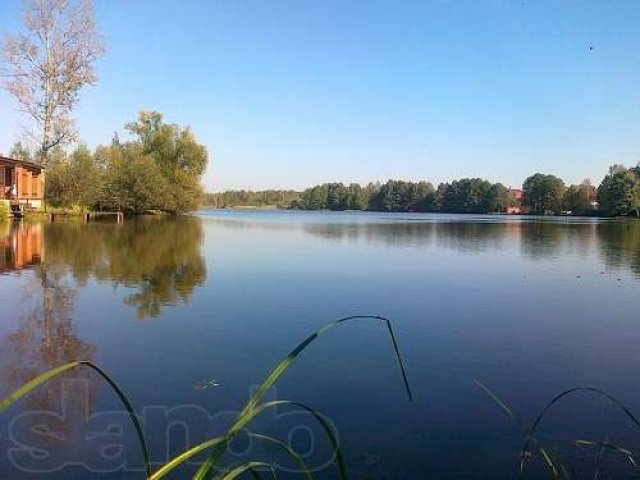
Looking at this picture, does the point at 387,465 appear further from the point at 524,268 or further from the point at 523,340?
the point at 524,268

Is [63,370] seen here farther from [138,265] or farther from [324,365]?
[138,265]

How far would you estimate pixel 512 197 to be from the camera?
164000 mm

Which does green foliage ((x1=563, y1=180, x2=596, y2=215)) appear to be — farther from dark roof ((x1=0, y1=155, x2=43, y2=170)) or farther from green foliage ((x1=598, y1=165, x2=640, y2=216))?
dark roof ((x1=0, y1=155, x2=43, y2=170))

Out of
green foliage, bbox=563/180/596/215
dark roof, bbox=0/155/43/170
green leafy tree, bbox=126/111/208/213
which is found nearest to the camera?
dark roof, bbox=0/155/43/170

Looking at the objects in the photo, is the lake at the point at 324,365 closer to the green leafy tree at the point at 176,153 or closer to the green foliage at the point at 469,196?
the green leafy tree at the point at 176,153

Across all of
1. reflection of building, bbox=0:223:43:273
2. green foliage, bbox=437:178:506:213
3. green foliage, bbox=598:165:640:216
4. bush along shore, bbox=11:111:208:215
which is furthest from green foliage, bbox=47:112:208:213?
green foliage, bbox=437:178:506:213

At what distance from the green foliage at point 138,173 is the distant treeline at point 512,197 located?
80780 millimetres

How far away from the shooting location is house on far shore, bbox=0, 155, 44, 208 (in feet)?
124

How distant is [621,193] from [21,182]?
4030 inches

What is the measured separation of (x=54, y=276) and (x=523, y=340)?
1135 centimetres

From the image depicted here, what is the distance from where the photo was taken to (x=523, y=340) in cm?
888

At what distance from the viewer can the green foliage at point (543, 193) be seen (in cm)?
13150

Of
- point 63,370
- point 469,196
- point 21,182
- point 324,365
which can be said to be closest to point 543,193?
point 469,196

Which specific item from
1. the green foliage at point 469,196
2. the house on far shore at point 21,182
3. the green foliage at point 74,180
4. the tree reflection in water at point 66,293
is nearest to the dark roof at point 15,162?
the house on far shore at point 21,182
